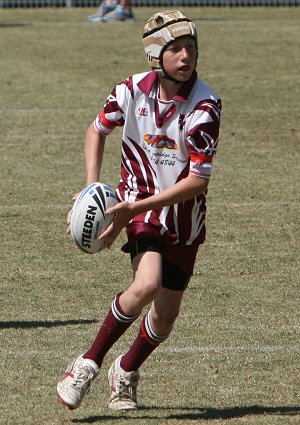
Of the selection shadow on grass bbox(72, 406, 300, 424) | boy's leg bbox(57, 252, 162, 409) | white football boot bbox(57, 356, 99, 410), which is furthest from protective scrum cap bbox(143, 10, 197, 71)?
shadow on grass bbox(72, 406, 300, 424)

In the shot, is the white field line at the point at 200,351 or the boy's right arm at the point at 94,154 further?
the white field line at the point at 200,351

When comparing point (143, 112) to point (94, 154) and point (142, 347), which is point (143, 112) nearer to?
point (94, 154)

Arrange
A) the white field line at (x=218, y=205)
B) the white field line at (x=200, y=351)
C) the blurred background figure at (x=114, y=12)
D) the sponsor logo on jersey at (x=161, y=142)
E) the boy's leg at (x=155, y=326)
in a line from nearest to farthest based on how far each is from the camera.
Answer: the sponsor logo on jersey at (x=161, y=142), the boy's leg at (x=155, y=326), the white field line at (x=200, y=351), the white field line at (x=218, y=205), the blurred background figure at (x=114, y=12)

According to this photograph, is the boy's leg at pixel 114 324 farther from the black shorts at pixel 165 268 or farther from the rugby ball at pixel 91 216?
the rugby ball at pixel 91 216

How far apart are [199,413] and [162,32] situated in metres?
1.94

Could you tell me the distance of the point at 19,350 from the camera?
24.1 ft

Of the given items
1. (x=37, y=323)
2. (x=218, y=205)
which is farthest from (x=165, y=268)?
(x=218, y=205)

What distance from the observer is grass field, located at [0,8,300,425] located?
657cm

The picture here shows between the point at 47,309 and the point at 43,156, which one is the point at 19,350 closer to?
the point at 47,309

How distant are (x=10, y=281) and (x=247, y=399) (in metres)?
2.92

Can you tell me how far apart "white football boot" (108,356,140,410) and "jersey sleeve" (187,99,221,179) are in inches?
44.5

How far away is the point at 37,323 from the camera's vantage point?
792 centimetres

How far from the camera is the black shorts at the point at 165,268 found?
6.18 metres

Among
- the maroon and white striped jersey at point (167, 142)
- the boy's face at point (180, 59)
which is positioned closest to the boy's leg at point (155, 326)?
the maroon and white striped jersey at point (167, 142)
